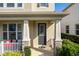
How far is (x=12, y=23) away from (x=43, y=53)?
3.96 meters

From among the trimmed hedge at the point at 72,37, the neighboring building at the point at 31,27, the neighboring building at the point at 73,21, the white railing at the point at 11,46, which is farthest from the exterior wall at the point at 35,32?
the neighboring building at the point at 73,21

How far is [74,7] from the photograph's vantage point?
21.9 meters

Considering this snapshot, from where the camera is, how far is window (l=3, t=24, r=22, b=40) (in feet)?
53.0

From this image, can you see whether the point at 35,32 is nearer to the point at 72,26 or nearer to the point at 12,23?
the point at 12,23

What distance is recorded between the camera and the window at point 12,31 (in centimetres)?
1616

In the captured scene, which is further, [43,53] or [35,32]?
[35,32]

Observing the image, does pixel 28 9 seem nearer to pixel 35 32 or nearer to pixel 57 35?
pixel 35 32

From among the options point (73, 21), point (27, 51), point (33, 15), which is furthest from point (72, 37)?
point (27, 51)

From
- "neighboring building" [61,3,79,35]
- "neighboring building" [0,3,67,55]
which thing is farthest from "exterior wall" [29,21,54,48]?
"neighboring building" [61,3,79,35]

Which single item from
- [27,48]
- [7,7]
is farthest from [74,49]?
[7,7]

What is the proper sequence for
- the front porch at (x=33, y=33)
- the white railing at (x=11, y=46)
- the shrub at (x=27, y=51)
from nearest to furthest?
the shrub at (x=27, y=51) → the white railing at (x=11, y=46) → the front porch at (x=33, y=33)

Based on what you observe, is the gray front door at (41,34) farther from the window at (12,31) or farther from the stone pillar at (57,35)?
the stone pillar at (57,35)

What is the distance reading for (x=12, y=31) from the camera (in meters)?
16.2

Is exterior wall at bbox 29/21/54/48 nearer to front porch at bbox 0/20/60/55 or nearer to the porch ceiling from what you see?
front porch at bbox 0/20/60/55
